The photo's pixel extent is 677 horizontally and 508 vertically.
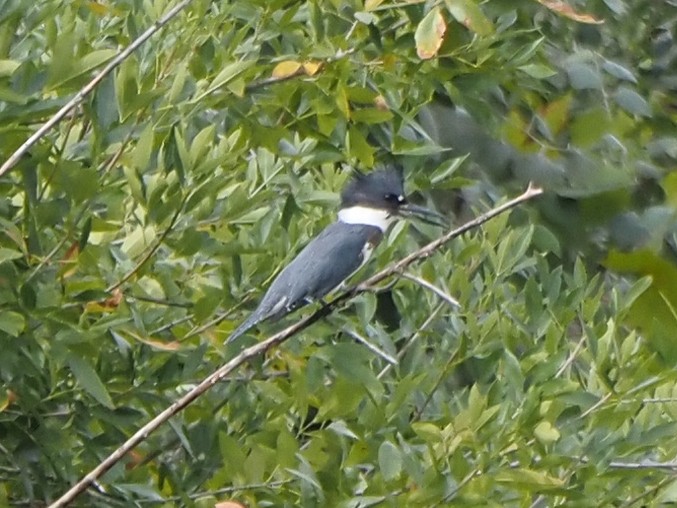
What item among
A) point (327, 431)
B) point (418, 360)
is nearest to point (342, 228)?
point (418, 360)

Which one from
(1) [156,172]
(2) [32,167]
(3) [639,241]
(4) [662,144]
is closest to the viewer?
(2) [32,167]

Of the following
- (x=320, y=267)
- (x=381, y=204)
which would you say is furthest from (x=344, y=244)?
(x=381, y=204)

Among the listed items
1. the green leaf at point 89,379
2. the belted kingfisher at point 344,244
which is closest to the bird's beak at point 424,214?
the belted kingfisher at point 344,244

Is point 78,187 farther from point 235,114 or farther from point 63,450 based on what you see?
point 235,114

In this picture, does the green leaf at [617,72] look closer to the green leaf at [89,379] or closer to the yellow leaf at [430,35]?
the yellow leaf at [430,35]

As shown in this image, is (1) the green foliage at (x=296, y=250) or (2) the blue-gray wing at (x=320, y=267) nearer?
(1) the green foliage at (x=296, y=250)

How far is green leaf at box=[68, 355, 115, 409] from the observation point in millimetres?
1562

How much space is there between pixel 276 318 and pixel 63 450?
34 centimetres

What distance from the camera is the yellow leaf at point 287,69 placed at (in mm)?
1966

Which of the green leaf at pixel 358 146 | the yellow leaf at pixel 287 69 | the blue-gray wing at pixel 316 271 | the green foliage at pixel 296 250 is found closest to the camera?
the green foliage at pixel 296 250

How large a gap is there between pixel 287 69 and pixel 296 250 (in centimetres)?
24

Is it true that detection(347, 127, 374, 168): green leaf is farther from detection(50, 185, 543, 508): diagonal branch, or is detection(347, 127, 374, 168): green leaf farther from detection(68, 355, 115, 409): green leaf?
detection(68, 355, 115, 409): green leaf

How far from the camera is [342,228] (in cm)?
221

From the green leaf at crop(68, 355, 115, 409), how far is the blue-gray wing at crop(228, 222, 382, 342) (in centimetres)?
25
